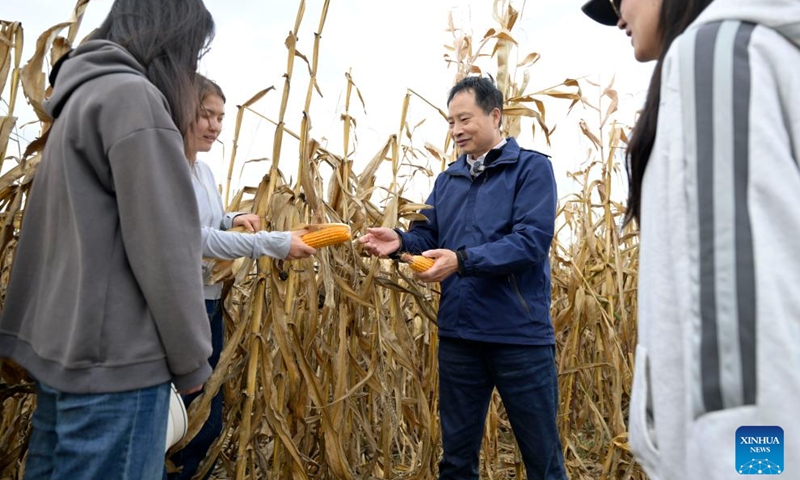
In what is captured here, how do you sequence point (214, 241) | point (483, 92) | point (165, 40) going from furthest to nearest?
point (483, 92)
point (214, 241)
point (165, 40)

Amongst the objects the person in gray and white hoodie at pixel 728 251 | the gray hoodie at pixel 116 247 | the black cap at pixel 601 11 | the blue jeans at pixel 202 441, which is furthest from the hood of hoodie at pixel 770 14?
the blue jeans at pixel 202 441

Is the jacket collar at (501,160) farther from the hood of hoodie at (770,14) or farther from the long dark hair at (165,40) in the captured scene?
the hood of hoodie at (770,14)

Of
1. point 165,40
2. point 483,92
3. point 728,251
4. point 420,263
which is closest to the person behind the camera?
point 728,251

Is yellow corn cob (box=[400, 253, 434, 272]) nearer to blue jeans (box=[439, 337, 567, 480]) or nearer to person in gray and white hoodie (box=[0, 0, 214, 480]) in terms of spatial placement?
blue jeans (box=[439, 337, 567, 480])

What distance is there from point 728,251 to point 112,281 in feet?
3.34

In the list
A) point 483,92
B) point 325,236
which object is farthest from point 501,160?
point 325,236

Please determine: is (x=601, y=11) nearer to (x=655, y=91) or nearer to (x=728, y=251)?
(x=655, y=91)

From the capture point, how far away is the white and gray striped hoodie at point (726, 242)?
0.65 m

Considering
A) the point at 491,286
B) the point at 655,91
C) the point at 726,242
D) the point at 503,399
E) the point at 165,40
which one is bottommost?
the point at 503,399

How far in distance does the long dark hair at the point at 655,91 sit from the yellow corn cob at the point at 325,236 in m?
1.12

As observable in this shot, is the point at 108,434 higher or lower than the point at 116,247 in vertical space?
lower

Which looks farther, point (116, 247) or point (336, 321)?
point (336, 321)

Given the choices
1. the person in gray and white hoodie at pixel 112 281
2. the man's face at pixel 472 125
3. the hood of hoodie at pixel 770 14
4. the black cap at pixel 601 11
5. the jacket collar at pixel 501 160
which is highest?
the black cap at pixel 601 11

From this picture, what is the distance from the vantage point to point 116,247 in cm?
110
